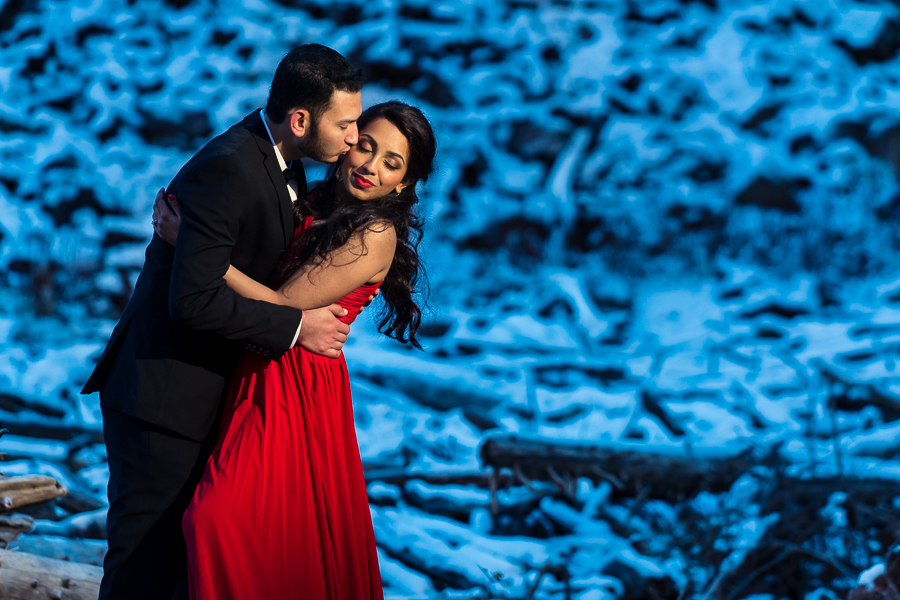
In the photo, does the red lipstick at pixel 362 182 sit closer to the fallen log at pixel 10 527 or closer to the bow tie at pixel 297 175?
the bow tie at pixel 297 175

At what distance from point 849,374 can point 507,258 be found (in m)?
2.64

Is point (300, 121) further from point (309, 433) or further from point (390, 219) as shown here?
point (309, 433)

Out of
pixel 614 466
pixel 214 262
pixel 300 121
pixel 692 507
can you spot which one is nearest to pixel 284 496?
pixel 214 262

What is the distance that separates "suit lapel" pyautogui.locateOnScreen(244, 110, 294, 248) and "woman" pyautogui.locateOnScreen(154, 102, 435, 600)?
0.24ft

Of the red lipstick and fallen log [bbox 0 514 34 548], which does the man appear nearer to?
the red lipstick

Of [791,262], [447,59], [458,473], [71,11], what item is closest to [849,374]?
[791,262]

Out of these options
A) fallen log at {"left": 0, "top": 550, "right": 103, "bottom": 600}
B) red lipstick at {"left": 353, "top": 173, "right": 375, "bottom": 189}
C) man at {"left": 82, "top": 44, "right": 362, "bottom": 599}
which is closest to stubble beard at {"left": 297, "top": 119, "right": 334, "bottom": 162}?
man at {"left": 82, "top": 44, "right": 362, "bottom": 599}

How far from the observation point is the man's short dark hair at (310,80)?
1.60 metres

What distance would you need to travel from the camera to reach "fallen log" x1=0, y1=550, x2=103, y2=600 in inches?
76.2

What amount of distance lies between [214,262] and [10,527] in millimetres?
1199

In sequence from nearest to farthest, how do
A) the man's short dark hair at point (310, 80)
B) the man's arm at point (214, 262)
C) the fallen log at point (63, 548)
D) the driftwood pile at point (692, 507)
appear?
the man's arm at point (214, 262)
the man's short dark hair at point (310, 80)
the fallen log at point (63, 548)
the driftwood pile at point (692, 507)

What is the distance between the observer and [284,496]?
162cm

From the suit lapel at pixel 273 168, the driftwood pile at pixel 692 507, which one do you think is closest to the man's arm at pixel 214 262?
the suit lapel at pixel 273 168

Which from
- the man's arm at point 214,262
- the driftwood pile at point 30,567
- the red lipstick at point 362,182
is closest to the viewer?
the man's arm at point 214,262
